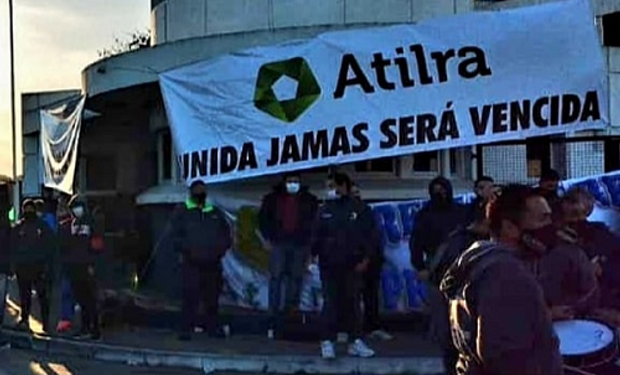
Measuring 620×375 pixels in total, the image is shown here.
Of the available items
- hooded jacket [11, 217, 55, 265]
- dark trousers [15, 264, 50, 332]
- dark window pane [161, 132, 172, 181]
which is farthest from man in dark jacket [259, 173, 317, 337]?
dark window pane [161, 132, 172, 181]

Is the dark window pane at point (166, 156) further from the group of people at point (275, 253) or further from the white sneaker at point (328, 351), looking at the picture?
the white sneaker at point (328, 351)

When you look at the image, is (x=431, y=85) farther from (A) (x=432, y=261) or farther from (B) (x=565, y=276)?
(B) (x=565, y=276)

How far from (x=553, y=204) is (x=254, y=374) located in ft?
16.2

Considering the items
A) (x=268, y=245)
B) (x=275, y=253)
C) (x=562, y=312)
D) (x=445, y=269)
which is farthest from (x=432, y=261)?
(x=268, y=245)

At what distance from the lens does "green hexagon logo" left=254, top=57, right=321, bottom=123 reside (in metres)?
13.9

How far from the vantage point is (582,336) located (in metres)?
5.61

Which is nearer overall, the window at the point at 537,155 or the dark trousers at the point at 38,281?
the window at the point at 537,155

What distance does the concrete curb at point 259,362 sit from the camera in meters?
11.3

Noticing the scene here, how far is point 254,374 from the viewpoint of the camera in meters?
11.5

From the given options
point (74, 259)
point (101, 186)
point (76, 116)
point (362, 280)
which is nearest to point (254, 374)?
point (362, 280)

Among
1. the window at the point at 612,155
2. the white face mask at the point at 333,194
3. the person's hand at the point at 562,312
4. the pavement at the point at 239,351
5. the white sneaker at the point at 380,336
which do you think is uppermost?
the window at the point at 612,155

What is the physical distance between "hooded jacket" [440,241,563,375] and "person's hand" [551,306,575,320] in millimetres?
1625

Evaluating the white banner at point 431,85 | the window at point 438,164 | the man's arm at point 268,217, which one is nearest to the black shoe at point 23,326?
the man's arm at point 268,217

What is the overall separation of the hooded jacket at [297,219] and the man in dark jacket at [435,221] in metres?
1.70
